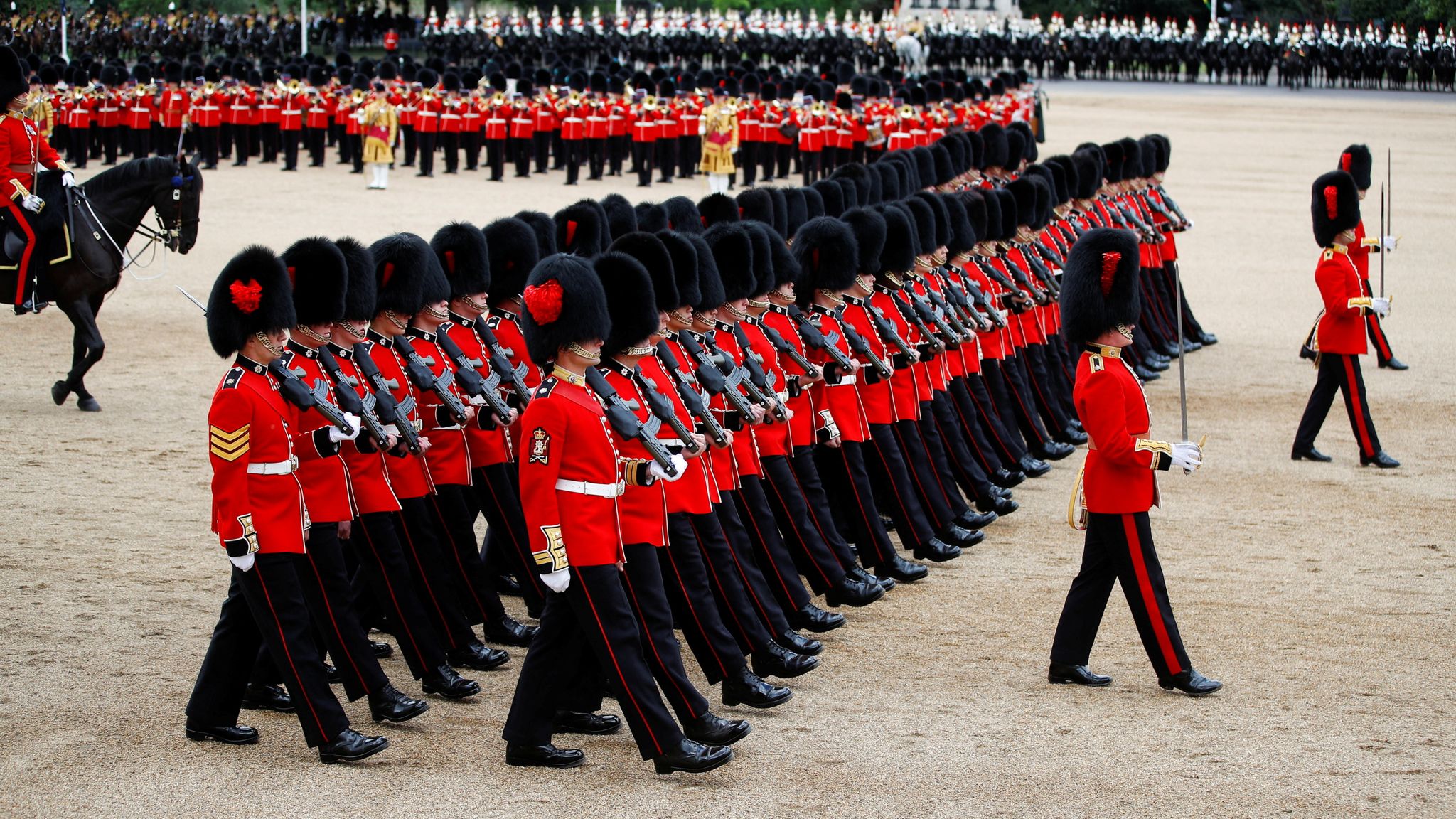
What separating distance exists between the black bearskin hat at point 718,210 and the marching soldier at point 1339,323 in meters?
2.60

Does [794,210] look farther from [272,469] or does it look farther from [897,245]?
[272,469]

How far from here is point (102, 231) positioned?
345 inches

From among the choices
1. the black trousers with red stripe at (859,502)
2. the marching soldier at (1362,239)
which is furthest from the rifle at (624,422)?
the marching soldier at (1362,239)

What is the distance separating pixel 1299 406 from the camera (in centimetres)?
928

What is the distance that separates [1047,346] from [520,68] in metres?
14.4

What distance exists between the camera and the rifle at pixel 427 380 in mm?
5027

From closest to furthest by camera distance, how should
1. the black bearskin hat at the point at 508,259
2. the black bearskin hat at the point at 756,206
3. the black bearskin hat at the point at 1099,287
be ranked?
the black bearskin hat at the point at 1099,287 → the black bearskin hat at the point at 508,259 → the black bearskin hat at the point at 756,206

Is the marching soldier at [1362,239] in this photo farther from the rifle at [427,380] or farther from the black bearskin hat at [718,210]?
the rifle at [427,380]

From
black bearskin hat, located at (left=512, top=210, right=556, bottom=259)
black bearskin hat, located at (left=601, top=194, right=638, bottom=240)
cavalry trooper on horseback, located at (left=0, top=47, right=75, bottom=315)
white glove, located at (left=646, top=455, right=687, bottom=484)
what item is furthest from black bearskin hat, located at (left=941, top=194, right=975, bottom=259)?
cavalry trooper on horseback, located at (left=0, top=47, right=75, bottom=315)

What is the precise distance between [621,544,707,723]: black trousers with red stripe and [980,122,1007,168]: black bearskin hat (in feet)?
24.0

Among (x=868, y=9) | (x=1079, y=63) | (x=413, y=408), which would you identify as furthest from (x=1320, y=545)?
(x=868, y=9)

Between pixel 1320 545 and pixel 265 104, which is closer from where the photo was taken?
pixel 1320 545

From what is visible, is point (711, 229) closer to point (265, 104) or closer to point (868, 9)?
point (265, 104)

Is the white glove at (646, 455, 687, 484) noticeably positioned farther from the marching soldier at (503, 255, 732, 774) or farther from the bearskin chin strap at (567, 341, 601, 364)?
the bearskin chin strap at (567, 341, 601, 364)
